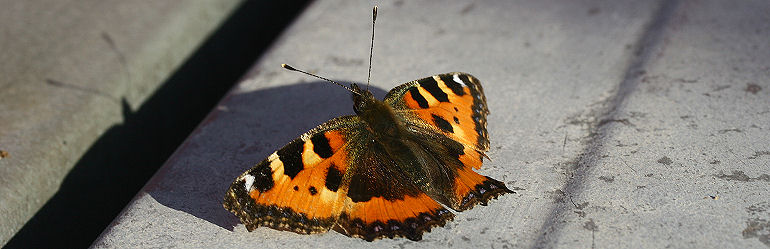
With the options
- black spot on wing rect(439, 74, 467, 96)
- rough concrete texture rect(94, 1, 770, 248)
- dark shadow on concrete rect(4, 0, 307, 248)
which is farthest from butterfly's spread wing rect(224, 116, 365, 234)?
dark shadow on concrete rect(4, 0, 307, 248)

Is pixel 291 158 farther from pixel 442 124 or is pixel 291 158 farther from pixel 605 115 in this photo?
pixel 605 115

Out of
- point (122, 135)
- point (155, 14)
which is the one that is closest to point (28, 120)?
point (122, 135)

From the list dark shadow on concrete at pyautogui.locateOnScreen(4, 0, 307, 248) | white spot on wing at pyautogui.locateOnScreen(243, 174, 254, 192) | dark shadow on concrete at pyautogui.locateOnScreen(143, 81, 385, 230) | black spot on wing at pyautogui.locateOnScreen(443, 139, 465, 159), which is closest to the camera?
white spot on wing at pyautogui.locateOnScreen(243, 174, 254, 192)

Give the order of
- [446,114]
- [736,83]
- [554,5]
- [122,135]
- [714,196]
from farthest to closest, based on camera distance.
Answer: [554,5] → [122,135] → [736,83] → [446,114] → [714,196]

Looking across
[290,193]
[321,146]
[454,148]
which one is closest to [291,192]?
[290,193]

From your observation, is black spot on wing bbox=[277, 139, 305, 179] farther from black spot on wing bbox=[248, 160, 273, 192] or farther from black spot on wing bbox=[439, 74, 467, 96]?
black spot on wing bbox=[439, 74, 467, 96]

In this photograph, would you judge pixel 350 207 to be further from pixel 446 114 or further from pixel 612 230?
pixel 612 230

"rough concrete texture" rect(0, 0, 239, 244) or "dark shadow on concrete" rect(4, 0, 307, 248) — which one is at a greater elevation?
"rough concrete texture" rect(0, 0, 239, 244)
